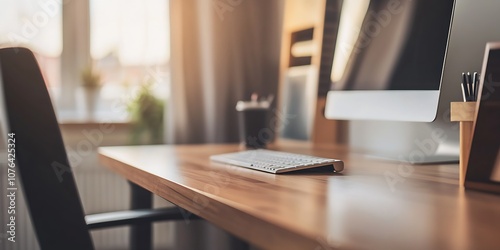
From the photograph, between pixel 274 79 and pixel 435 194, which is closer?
pixel 435 194

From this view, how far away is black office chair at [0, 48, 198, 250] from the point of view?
890mm

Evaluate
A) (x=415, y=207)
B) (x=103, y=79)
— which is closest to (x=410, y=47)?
(x=415, y=207)

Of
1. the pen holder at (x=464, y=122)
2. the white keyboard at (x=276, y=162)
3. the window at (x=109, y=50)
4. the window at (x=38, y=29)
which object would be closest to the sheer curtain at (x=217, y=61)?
the window at (x=109, y=50)

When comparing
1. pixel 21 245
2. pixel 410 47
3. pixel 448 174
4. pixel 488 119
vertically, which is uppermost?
pixel 410 47

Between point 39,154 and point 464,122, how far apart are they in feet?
2.33

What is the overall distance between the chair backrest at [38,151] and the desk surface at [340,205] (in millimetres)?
170

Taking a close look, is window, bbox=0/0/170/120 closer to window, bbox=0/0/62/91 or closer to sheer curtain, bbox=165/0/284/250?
window, bbox=0/0/62/91

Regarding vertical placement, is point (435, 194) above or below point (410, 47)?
below

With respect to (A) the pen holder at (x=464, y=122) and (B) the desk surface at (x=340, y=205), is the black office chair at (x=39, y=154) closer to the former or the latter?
(B) the desk surface at (x=340, y=205)

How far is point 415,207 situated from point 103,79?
1.84 meters

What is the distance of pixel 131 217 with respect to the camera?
117 centimetres

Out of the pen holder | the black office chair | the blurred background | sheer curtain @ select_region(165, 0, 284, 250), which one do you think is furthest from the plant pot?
the pen holder

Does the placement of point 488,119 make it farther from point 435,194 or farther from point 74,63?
point 74,63

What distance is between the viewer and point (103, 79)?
2318 millimetres
